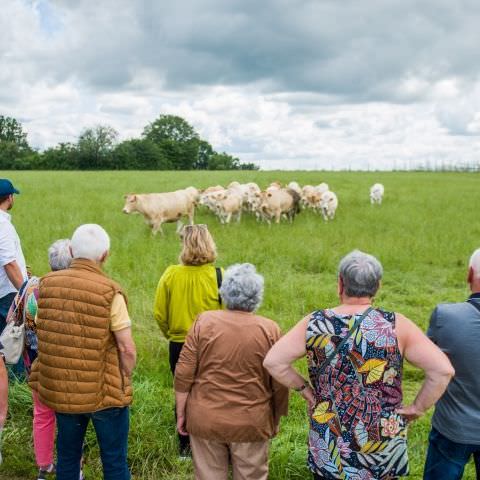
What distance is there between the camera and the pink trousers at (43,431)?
4.38 metres

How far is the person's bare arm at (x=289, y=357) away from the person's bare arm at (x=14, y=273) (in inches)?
126

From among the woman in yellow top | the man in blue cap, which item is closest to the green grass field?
the man in blue cap

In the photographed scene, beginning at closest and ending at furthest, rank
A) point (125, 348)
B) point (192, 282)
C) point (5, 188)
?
point (125, 348)
point (192, 282)
point (5, 188)

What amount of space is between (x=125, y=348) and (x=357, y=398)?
4.80 ft

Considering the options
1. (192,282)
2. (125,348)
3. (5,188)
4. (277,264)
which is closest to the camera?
(125,348)

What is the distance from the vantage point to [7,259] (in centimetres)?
548

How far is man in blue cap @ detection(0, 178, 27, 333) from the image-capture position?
5488 millimetres

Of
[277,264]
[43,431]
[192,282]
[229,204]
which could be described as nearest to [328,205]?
[229,204]

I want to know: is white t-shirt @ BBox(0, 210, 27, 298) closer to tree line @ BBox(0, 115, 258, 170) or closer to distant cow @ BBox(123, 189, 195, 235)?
distant cow @ BBox(123, 189, 195, 235)

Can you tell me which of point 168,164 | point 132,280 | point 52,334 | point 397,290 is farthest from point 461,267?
point 168,164

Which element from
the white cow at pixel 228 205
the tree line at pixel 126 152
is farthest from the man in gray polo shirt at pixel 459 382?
the tree line at pixel 126 152

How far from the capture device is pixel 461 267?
1234 centimetres

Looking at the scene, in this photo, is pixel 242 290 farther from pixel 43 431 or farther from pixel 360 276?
pixel 43 431

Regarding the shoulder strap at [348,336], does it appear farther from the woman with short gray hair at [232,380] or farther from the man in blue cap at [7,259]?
the man in blue cap at [7,259]
